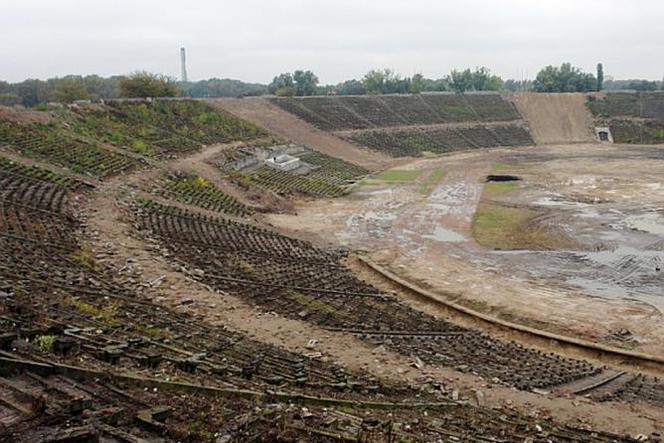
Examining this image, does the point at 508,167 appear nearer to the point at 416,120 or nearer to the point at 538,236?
the point at 416,120

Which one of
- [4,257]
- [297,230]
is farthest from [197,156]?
[4,257]

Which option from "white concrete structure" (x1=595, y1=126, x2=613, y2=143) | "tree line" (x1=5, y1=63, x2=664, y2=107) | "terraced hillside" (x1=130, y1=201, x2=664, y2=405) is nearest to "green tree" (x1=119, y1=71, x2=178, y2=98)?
"tree line" (x1=5, y1=63, x2=664, y2=107)

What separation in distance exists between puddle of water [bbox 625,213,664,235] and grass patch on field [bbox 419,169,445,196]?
14.5 metres

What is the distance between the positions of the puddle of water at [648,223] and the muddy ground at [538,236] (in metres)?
0.06

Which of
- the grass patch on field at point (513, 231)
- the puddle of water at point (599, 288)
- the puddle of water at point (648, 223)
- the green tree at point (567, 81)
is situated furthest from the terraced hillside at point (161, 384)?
the green tree at point (567, 81)

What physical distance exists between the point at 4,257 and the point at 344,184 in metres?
34.1

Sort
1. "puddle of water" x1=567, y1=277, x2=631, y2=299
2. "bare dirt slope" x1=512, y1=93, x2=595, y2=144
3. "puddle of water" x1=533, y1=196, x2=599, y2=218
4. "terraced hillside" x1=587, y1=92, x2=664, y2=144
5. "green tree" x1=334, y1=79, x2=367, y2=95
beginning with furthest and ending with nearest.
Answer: "green tree" x1=334, y1=79, x2=367, y2=95
"bare dirt slope" x1=512, y1=93, x2=595, y2=144
"terraced hillside" x1=587, y1=92, x2=664, y2=144
"puddle of water" x1=533, y1=196, x2=599, y2=218
"puddle of water" x1=567, y1=277, x2=631, y2=299

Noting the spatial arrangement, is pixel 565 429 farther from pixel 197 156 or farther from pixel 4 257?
pixel 197 156

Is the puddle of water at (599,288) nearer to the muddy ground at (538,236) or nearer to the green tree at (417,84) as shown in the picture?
the muddy ground at (538,236)

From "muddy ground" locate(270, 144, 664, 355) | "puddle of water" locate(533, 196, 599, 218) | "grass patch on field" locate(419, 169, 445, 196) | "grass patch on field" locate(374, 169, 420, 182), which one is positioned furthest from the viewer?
"grass patch on field" locate(374, 169, 420, 182)

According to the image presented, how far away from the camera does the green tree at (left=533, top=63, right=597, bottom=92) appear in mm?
99875

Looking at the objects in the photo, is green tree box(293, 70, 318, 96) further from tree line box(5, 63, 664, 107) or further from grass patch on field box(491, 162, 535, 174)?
grass patch on field box(491, 162, 535, 174)

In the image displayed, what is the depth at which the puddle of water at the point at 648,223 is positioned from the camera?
32.6 meters

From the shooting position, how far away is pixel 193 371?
35.9 feet
